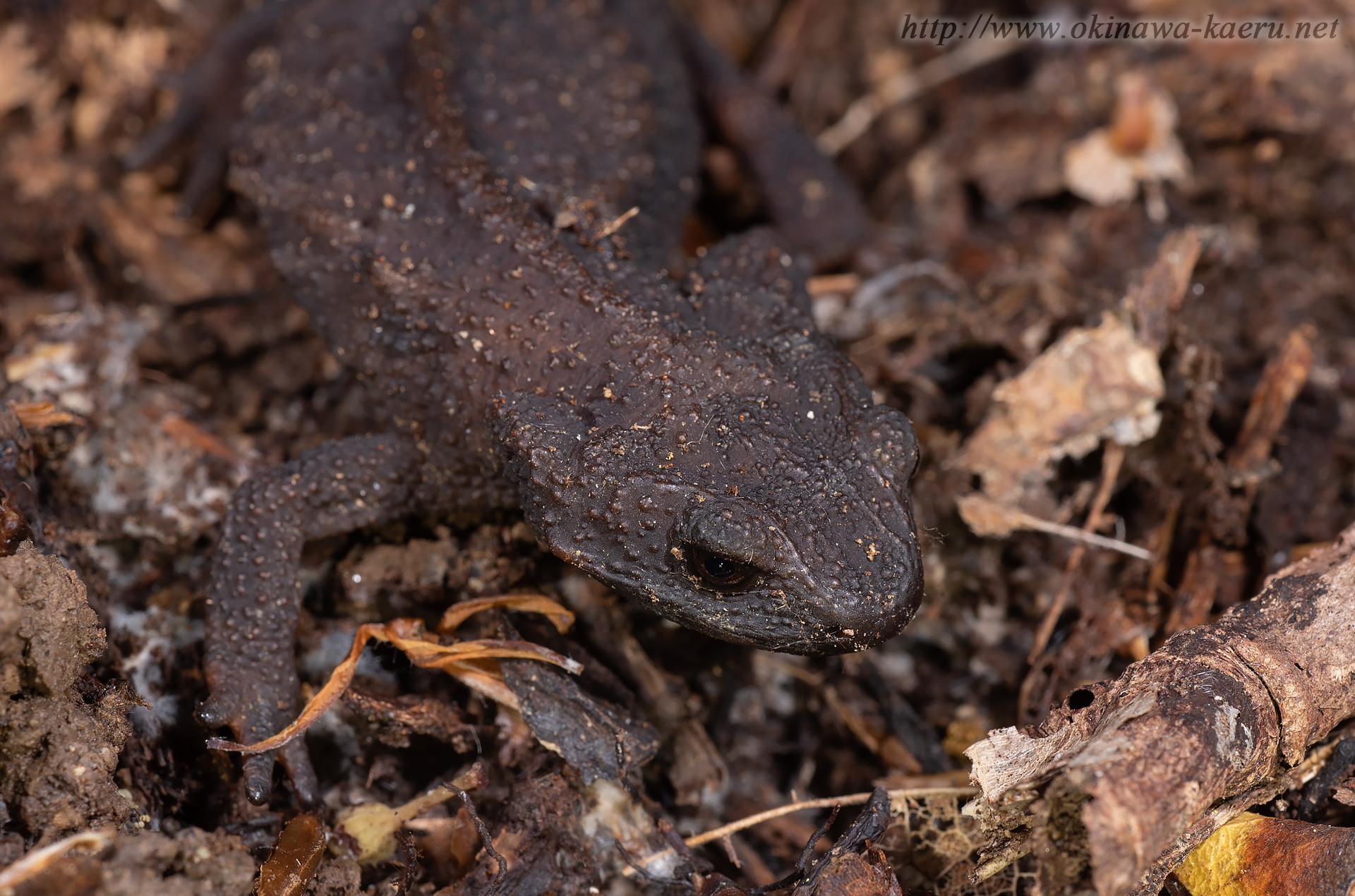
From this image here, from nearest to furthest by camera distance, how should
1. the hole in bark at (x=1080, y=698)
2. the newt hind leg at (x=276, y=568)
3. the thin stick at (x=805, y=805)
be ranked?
the hole in bark at (x=1080, y=698) < the thin stick at (x=805, y=805) < the newt hind leg at (x=276, y=568)

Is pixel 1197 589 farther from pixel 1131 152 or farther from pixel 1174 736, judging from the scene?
pixel 1131 152

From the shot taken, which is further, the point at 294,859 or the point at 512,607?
the point at 512,607

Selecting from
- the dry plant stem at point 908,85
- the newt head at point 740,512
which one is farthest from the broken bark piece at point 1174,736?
the dry plant stem at point 908,85

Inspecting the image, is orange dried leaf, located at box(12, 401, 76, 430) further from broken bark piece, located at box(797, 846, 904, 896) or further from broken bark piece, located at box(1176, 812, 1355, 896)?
broken bark piece, located at box(1176, 812, 1355, 896)

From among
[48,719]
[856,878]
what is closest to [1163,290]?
[856,878]

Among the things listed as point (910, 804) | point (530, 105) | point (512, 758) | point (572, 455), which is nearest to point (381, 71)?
point (530, 105)

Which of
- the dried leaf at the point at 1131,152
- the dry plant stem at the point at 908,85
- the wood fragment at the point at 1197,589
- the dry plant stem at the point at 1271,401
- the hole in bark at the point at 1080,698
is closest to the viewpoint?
the hole in bark at the point at 1080,698

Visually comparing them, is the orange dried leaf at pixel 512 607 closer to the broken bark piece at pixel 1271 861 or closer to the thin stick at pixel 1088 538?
the thin stick at pixel 1088 538
